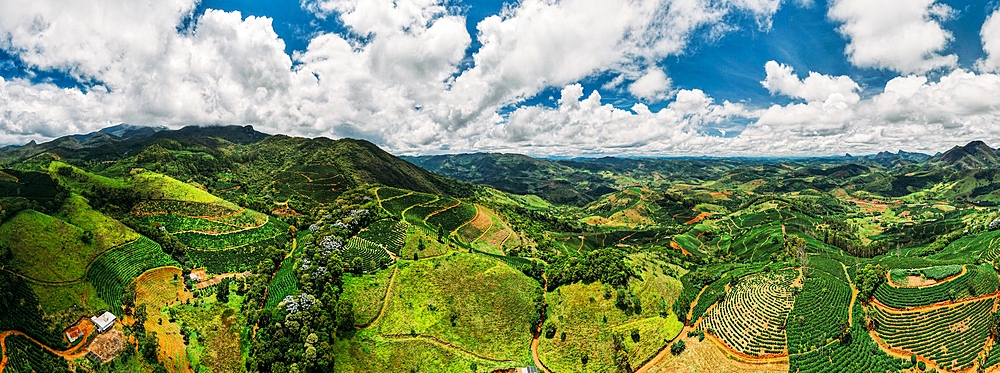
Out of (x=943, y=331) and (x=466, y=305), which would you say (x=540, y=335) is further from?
(x=943, y=331)

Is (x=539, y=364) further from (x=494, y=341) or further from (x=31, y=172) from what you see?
(x=31, y=172)

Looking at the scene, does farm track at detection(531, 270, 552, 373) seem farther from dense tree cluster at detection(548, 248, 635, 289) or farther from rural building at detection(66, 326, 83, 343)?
rural building at detection(66, 326, 83, 343)

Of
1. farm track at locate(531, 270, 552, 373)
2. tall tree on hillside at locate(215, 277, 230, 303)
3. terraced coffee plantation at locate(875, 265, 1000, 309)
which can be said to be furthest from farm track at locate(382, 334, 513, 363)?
terraced coffee plantation at locate(875, 265, 1000, 309)

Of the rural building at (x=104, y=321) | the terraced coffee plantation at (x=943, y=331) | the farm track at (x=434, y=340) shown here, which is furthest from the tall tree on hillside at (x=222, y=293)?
the terraced coffee plantation at (x=943, y=331)

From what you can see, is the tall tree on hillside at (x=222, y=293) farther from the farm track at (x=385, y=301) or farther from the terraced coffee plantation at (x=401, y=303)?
the farm track at (x=385, y=301)

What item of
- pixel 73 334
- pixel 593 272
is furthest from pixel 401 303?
pixel 73 334

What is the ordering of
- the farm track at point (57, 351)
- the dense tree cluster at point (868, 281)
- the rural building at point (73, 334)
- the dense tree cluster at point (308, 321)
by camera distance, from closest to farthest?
the farm track at point (57, 351)
the rural building at point (73, 334)
the dense tree cluster at point (308, 321)
the dense tree cluster at point (868, 281)
